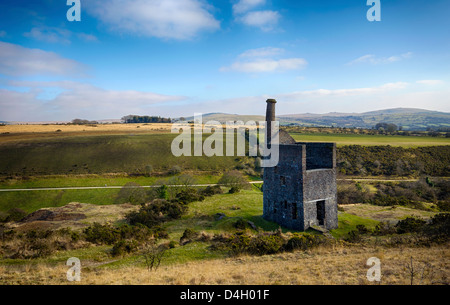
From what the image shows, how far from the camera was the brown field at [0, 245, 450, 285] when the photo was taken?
34.2ft

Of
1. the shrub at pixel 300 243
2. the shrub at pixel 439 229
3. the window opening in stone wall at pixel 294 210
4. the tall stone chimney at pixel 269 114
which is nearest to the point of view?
the shrub at pixel 300 243

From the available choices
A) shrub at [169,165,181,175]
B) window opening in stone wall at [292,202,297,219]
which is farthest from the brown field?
shrub at [169,165,181,175]

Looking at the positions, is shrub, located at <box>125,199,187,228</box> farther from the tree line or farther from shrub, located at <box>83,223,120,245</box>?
the tree line

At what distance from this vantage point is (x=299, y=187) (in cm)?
1955

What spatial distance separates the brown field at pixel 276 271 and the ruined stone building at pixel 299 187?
200 inches

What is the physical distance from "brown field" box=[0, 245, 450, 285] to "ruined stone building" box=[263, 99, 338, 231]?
5.09 metres

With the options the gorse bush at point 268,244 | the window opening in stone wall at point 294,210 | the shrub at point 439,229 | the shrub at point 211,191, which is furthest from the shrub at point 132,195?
the shrub at point 439,229

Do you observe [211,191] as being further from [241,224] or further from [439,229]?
[439,229]

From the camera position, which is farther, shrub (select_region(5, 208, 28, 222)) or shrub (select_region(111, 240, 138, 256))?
shrub (select_region(5, 208, 28, 222))

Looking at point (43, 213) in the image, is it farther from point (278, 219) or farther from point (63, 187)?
point (278, 219)

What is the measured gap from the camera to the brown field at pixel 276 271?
10.4 meters

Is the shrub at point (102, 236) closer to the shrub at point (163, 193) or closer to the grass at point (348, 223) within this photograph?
the shrub at point (163, 193)

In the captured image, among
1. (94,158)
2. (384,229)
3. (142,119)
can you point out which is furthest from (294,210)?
(142,119)

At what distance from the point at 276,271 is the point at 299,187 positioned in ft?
28.8
